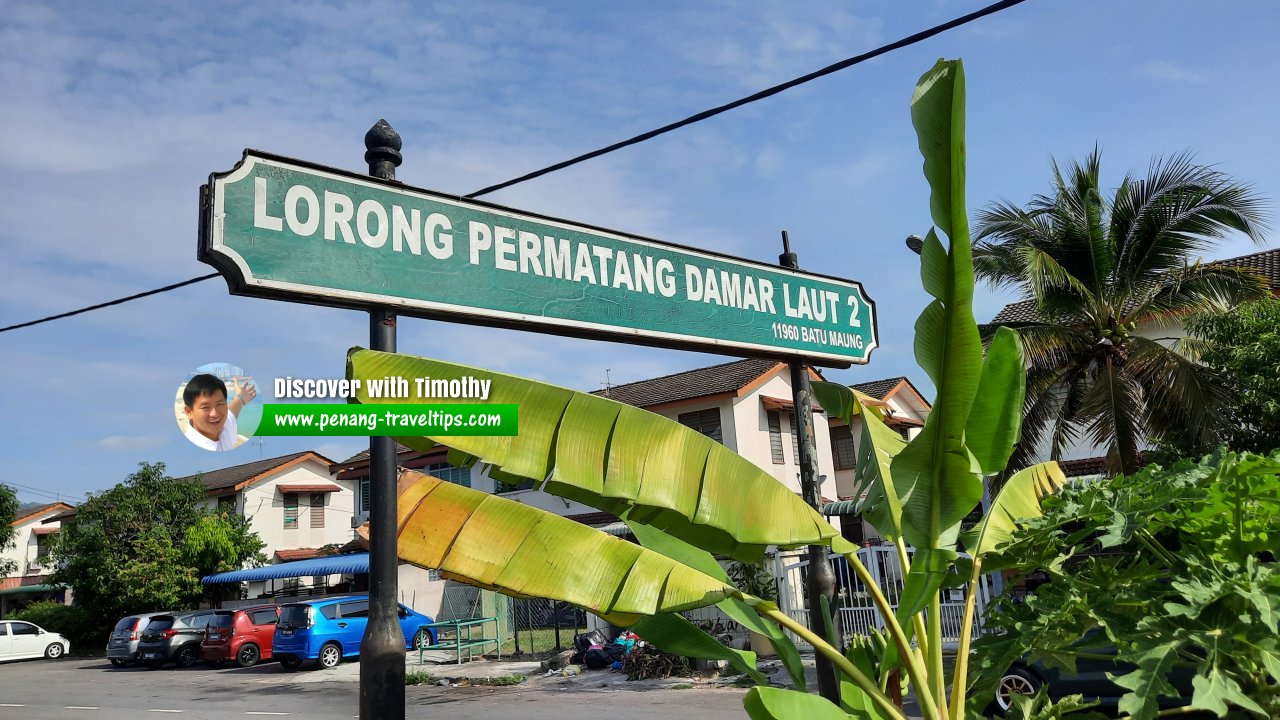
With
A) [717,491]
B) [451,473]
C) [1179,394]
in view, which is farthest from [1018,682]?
[451,473]

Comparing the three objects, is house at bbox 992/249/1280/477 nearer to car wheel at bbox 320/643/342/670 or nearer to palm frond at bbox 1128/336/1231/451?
palm frond at bbox 1128/336/1231/451

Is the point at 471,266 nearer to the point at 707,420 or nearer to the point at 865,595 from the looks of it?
the point at 865,595

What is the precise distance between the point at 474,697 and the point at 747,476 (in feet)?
45.3

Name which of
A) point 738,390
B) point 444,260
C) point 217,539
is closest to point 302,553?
point 217,539

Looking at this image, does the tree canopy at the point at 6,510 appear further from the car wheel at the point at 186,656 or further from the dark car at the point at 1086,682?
the dark car at the point at 1086,682

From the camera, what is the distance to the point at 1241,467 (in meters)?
2.87

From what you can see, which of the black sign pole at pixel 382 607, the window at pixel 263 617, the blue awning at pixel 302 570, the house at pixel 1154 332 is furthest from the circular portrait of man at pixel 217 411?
the blue awning at pixel 302 570

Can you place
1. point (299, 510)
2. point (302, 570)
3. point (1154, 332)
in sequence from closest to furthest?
point (1154, 332)
point (302, 570)
point (299, 510)

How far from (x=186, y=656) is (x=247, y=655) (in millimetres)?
2950

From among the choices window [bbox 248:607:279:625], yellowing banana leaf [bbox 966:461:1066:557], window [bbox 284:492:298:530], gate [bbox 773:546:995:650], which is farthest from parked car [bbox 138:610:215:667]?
yellowing banana leaf [bbox 966:461:1066:557]

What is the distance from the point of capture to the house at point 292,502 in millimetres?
38156

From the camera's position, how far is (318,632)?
20328mm

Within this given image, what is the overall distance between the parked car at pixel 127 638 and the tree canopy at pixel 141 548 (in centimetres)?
461

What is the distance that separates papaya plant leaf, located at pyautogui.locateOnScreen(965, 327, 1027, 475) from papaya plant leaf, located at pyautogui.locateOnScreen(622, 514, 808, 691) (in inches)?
46.0
